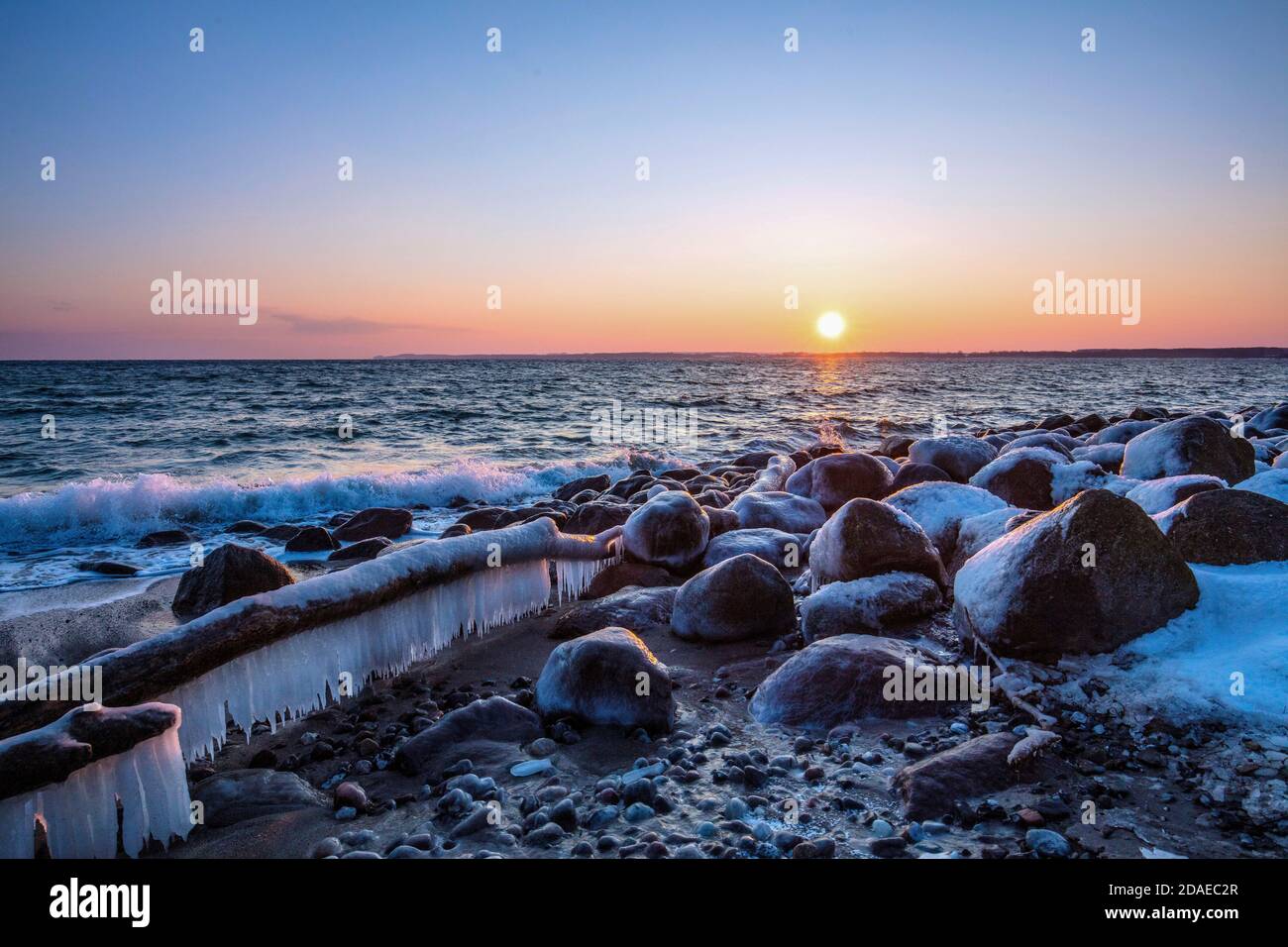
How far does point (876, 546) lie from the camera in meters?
5.28

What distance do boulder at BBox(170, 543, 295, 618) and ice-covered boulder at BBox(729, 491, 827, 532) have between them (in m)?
4.67

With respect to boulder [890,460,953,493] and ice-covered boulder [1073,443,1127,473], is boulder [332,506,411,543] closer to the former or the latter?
boulder [890,460,953,493]

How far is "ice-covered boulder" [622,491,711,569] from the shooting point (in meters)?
6.96

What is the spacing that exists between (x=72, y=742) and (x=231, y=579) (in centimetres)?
387

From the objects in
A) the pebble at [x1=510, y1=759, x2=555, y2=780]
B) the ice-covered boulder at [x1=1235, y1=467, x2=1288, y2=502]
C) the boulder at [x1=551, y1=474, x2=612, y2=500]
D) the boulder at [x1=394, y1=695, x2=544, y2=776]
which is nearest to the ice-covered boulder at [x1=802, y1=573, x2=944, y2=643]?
the boulder at [x1=394, y1=695, x2=544, y2=776]

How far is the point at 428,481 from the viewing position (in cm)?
1381

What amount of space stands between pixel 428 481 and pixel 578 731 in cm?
1070

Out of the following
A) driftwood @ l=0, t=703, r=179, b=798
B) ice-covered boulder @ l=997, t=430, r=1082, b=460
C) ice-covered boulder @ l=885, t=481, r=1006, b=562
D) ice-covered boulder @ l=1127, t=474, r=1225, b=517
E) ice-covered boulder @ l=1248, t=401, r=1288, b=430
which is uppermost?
ice-covered boulder @ l=1248, t=401, r=1288, b=430

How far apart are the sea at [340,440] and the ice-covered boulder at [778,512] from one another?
195 inches

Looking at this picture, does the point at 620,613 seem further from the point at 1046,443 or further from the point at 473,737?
the point at 1046,443

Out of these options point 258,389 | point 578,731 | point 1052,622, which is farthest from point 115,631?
point 258,389

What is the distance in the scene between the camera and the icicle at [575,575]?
6.36 meters

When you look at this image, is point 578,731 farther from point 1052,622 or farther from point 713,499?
point 713,499

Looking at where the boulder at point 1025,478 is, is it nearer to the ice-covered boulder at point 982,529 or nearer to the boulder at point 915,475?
the boulder at point 915,475
